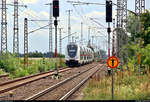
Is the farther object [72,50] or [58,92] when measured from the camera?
[72,50]

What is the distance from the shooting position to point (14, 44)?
39438mm

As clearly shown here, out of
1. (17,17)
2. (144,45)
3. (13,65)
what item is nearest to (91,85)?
(144,45)

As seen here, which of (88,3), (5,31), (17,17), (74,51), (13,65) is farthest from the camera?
(74,51)

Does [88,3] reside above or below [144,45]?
above

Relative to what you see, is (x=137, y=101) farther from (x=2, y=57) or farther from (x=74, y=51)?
(x=74, y=51)

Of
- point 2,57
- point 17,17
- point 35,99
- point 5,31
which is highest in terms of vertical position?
point 17,17

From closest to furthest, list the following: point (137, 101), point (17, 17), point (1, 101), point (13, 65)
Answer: point (137, 101) → point (1, 101) → point (13, 65) → point (17, 17)

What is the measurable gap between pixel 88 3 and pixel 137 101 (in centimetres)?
969

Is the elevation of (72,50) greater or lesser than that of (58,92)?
greater

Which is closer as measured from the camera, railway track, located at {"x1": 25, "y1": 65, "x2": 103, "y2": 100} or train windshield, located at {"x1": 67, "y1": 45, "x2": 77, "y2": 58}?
railway track, located at {"x1": 25, "y1": 65, "x2": 103, "y2": 100}

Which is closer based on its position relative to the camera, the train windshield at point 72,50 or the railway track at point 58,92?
the railway track at point 58,92

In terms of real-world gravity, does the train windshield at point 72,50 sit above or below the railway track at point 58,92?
above

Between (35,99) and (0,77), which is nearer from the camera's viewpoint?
(35,99)

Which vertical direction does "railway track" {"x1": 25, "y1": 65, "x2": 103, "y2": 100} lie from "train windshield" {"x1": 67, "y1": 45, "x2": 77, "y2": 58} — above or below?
below
